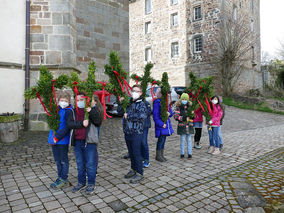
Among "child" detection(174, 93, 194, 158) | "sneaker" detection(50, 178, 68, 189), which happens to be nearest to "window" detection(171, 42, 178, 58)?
"child" detection(174, 93, 194, 158)

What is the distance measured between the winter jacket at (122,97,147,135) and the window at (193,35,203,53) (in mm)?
19851

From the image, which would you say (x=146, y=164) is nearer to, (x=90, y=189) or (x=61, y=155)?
(x=90, y=189)

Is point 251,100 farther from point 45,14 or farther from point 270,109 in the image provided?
point 45,14

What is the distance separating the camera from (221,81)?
21078 mm

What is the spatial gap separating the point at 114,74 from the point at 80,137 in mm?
1124

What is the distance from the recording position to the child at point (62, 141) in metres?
3.70

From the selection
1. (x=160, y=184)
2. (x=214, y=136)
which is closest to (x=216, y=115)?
(x=214, y=136)

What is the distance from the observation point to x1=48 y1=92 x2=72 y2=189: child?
3.70 meters

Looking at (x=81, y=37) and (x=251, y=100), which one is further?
(x=251, y=100)

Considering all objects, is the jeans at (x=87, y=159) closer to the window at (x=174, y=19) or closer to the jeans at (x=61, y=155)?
the jeans at (x=61, y=155)

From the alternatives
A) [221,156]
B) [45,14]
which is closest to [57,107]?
[221,156]

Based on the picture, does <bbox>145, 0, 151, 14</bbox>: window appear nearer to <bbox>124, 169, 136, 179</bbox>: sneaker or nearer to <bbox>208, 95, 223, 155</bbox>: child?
<bbox>208, 95, 223, 155</bbox>: child

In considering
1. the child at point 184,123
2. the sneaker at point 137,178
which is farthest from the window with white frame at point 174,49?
the sneaker at point 137,178

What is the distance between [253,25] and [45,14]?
2371 cm
